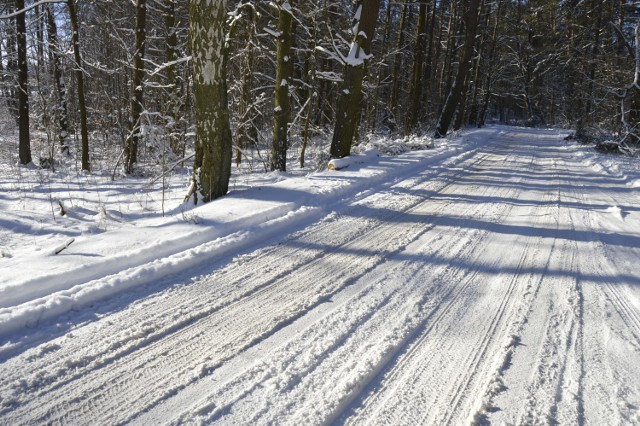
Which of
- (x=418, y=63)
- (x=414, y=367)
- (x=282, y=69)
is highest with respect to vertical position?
(x=418, y=63)

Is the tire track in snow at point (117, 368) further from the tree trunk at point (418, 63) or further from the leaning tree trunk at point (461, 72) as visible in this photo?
the leaning tree trunk at point (461, 72)

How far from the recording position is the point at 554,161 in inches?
487

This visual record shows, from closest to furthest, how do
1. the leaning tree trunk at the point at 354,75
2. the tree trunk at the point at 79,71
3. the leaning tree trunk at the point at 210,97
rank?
the leaning tree trunk at the point at 210,97, the leaning tree trunk at the point at 354,75, the tree trunk at the point at 79,71

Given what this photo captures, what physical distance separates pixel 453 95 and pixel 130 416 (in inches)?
726

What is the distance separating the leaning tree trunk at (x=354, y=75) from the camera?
9.58 metres

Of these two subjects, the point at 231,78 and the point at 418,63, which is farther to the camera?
the point at 418,63

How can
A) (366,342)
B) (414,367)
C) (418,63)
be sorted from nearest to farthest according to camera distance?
(414,367)
(366,342)
(418,63)

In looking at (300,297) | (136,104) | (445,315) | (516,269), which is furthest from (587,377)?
(136,104)

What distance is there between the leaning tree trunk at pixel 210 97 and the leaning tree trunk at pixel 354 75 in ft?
14.7

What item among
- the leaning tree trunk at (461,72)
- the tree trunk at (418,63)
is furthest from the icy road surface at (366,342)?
the leaning tree trunk at (461,72)

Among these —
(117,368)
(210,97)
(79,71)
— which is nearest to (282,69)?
(210,97)

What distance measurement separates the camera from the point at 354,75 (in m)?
9.82

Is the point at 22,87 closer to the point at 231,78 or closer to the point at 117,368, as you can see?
the point at 231,78

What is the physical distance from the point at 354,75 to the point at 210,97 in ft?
16.7
